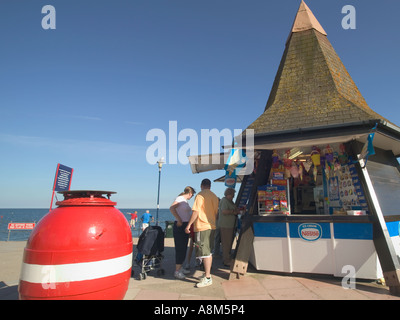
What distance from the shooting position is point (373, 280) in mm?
4965

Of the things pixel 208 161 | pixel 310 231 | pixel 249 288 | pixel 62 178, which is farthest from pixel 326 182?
pixel 62 178

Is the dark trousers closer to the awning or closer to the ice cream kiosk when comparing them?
the ice cream kiosk

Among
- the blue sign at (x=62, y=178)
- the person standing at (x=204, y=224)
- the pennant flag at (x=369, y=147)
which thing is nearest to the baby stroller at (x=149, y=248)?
the person standing at (x=204, y=224)

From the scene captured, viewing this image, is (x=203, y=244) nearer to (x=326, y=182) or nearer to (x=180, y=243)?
(x=180, y=243)

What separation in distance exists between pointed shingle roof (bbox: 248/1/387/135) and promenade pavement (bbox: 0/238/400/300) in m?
3.29

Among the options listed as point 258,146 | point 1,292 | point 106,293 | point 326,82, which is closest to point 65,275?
point 106,293

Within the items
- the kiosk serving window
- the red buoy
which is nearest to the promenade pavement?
the kiosk serving window

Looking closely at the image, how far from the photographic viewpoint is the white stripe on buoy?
234 cm

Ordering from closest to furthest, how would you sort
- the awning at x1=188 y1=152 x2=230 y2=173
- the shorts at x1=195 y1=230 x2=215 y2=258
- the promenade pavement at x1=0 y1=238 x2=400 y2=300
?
the promenade pavement at x1=0 y1=238 x2=400 y2=300 < the shorts at x1=195 y1=230 x2=215 y2=258 < the awning at x1=188 y1=152 x2=230 y2=173

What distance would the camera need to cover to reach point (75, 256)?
239cm

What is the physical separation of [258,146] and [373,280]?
12.1ft

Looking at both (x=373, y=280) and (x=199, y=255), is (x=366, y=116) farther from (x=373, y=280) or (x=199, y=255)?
(x=199, y=255)

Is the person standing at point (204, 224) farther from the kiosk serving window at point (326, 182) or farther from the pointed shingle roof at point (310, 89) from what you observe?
the pointed shingle roof at point (310, 89)

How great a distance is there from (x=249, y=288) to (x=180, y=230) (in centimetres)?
189
